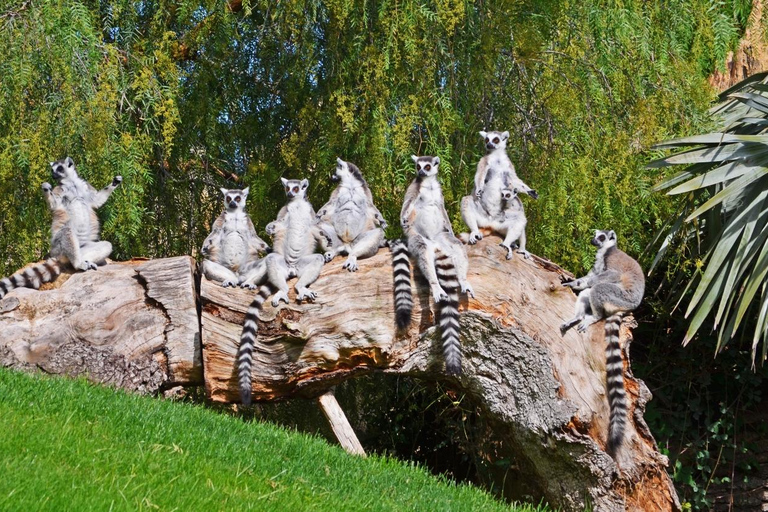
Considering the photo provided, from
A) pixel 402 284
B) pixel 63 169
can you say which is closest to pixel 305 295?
pixel 402 284

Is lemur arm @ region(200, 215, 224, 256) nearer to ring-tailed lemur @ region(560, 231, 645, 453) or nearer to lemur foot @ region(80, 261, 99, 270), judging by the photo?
lemur foot @ region(80, 261, 99, 270)

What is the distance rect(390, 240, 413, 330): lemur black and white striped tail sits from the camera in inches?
269

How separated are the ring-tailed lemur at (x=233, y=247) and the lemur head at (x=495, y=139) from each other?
2.12 m

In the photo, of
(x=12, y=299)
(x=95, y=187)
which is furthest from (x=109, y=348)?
(x=95, y=187)

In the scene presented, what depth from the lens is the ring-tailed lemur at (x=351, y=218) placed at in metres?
7.52

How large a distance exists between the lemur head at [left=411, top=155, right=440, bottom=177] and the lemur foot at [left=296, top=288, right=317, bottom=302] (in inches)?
57.1

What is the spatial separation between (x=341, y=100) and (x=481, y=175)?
1347mm

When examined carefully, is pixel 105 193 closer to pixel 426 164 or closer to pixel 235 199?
pixel 235 199

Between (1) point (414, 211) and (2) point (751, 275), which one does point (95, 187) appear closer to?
(1) point (414, 211)

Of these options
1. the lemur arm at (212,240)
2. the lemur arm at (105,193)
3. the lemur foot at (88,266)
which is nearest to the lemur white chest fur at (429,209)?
the lemur arm at (212,240)

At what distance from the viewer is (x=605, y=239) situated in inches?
303

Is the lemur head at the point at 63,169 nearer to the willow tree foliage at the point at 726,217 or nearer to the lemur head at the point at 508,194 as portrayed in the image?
the lemur head at the point at 508,194

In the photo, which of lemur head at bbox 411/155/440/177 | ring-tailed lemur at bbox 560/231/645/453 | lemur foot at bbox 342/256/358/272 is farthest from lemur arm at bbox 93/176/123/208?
ring-tailed lemur at bbox 560/231/645/453

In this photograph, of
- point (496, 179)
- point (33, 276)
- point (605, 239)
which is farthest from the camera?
point (496, 179)
